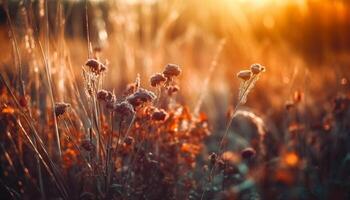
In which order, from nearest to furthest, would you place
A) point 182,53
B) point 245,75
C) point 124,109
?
point 124,109, point 245,75, point 182,53

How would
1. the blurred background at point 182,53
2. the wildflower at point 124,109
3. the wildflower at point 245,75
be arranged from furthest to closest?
the blurred background at point 182,53
the wildflower at point 245,75
the wildflower at point 124,109

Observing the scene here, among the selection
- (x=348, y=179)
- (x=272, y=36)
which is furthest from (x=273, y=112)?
(x=272, y=36)

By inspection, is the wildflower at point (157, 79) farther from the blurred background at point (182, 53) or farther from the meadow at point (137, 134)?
the blurred background at point (182, 53)

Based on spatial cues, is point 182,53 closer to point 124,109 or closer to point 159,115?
point 159,115

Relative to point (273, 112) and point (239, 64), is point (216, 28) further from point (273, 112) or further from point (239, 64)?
point (273, 112)

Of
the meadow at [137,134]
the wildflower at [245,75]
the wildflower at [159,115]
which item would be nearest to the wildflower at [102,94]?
the meadow at [137,134]

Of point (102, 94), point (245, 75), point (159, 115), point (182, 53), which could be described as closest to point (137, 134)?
Answer: point (159, 115)
